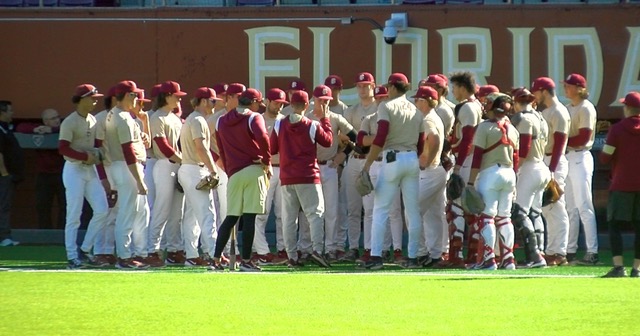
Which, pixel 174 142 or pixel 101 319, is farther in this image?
pixel 174 142

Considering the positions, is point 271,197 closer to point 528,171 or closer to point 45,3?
point 528,171

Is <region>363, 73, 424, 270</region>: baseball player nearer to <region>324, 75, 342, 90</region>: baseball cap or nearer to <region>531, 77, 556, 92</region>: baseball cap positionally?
<region>531, 77, 556, 92</region>: baseball cap

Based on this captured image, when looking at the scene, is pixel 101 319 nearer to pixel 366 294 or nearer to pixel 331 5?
pixel 366 294

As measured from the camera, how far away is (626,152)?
13922 mm

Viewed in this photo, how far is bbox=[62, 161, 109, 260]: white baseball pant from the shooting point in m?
16.0

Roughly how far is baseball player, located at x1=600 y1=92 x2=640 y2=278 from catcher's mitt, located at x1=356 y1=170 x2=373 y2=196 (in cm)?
293

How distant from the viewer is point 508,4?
67.1 feet

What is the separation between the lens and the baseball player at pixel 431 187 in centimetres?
1589

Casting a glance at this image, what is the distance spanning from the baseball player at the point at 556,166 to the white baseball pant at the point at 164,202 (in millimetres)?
4261

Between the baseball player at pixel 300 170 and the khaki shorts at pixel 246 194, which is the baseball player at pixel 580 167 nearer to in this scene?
the baseball player at pixel 300 170

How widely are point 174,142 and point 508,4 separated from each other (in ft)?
20.5

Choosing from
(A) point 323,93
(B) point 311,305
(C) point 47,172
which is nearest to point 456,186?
(A) point 323,93

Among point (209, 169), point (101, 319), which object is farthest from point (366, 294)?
point (209, 169)

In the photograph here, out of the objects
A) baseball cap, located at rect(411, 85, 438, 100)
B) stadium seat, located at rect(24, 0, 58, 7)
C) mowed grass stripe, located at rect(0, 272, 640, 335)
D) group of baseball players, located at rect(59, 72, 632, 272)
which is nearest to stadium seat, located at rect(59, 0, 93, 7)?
stadium seat, located at rect(24, 0, 58, 7)
